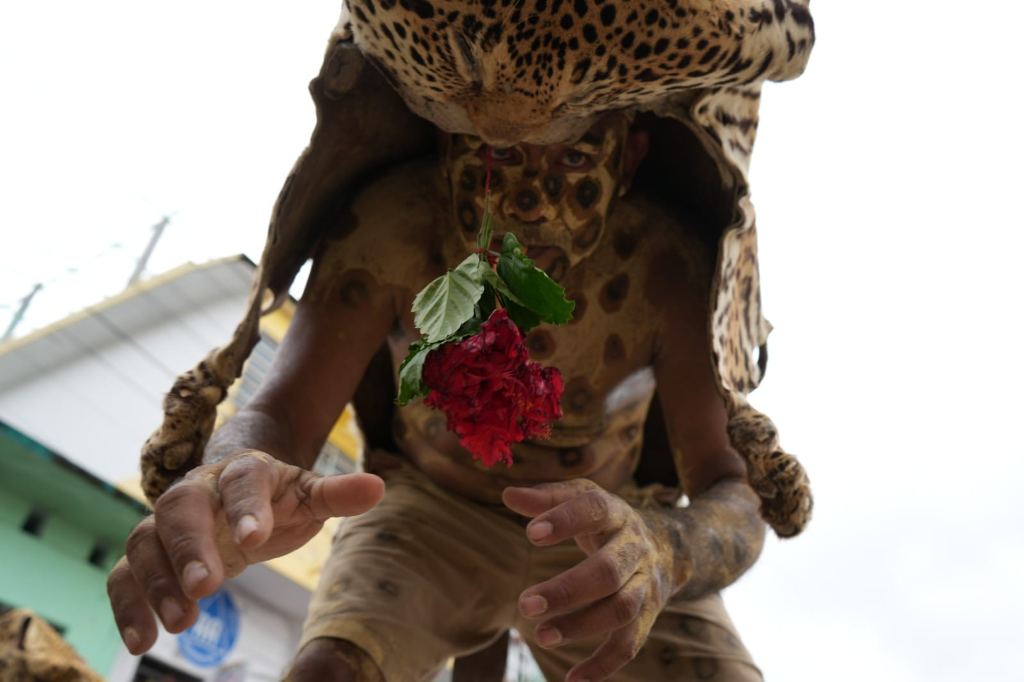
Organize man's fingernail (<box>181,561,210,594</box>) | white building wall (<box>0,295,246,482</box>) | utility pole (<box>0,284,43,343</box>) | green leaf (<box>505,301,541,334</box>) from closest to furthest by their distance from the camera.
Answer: man's fingernail (<box>181,561,210,594</box>)
green leaf (<box>505,301,541,334</box>)
utility pole (<box>0,284,43,343</box>)
white building wall (<box>0,295,246,482</box>)

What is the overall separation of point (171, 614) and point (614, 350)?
101 cm

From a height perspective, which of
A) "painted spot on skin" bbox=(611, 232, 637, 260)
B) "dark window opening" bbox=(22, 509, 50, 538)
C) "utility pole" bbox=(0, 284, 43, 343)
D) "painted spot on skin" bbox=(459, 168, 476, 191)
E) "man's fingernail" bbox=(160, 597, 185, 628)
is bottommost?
"dark window opening" bbox=(22, 509, 50, 538)

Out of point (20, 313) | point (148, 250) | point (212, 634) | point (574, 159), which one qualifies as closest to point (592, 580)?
point (574, 159)

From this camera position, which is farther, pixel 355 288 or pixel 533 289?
pixel 355 288

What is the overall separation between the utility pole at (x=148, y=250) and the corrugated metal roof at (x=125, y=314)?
72 mm

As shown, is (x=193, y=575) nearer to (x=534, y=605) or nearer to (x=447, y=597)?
(x=534, y=605)

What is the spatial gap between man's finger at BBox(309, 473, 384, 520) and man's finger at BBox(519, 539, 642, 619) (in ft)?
0.74

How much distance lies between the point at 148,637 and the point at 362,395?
103 cm

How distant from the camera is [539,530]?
104cm

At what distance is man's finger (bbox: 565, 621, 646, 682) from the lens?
1.10 metres

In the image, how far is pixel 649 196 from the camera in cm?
178

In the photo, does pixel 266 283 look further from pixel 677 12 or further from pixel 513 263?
pixel 677 12

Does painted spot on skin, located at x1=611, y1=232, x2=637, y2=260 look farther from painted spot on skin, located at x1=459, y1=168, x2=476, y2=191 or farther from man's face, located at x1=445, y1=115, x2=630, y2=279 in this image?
painted spot on skin, located at x1=459, y1=168, x2=476, y2=191

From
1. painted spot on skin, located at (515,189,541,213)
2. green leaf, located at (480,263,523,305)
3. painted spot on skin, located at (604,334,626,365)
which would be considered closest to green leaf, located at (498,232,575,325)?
green leaf, located at (480,263,523,305)
